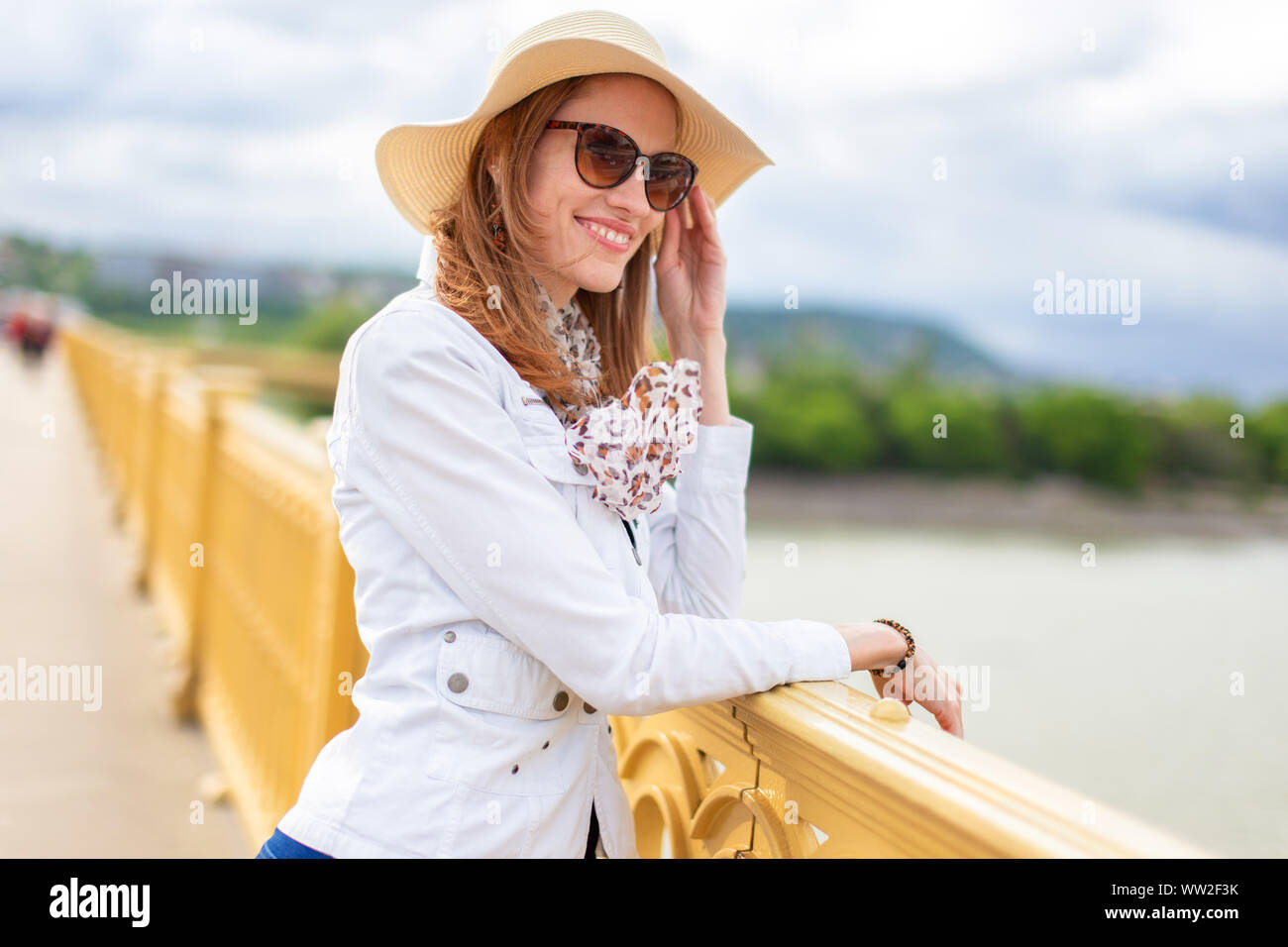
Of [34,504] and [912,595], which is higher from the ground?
[34,504]

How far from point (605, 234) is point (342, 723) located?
1.22 metres

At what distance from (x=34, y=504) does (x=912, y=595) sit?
623 cm

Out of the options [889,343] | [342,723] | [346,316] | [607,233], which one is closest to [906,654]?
[607,233]

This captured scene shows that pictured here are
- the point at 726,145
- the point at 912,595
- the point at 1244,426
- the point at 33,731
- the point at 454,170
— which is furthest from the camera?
the point at 912,595

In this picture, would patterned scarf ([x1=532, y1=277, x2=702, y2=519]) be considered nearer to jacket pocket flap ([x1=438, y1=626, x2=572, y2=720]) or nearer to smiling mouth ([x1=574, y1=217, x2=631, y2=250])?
smiling mouth ([x1=574, y1=217, x2=631, y2=250])

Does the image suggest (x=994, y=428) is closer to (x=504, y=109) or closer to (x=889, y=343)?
(x=889, y=343)

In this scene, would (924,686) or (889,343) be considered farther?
(889,343)

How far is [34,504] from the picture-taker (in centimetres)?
767

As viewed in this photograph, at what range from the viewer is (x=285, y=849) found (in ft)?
4.07

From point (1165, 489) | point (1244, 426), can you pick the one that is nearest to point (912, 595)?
point (1165, 489)

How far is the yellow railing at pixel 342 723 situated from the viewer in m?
0.89

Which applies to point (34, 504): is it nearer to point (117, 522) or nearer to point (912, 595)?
point (117, 522)

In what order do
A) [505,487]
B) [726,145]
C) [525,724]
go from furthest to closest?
1. [726,145]
2. [525,724]
3. [505,487]

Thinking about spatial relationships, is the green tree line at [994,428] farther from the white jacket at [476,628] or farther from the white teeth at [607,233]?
the white jacket at [476,628]
